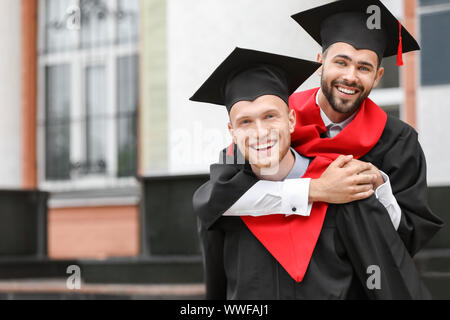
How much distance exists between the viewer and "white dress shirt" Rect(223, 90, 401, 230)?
1971 millimetres

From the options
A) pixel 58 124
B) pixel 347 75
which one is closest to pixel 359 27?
pixel 347 75

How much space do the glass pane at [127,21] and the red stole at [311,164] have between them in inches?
277

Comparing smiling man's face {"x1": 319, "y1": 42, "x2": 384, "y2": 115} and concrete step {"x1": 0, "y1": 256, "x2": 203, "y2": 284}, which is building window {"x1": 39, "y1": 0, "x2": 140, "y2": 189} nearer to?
concrete step {"x1": 0, "y1": 256, "x2": 203, "y2": 284}

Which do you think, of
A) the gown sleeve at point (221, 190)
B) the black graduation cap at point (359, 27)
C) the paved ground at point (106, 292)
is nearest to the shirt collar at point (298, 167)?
the gown sleeve at point (221, 190)

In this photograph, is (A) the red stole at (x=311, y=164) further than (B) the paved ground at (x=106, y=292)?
No

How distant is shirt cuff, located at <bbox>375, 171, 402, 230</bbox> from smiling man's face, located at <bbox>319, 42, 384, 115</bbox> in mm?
318

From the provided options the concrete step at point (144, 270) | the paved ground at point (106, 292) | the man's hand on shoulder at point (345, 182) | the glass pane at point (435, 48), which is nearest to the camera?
the man's hand on shoulder at point (345, 182)

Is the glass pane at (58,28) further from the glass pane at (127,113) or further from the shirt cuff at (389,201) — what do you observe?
the shirt cuff at (389,201)

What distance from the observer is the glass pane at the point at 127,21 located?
348 inches

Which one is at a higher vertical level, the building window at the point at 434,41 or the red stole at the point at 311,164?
the building window at the point at 434,41

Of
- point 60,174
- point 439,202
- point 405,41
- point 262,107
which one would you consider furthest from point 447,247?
point 60,174

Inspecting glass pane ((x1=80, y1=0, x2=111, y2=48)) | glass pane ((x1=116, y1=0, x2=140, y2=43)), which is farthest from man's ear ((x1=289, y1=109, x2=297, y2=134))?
glass pane ((x1=80, y1=0, x2=111, y2=48))

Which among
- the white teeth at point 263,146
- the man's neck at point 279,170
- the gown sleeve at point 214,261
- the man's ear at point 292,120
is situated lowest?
the gown sleeve at point 214,261

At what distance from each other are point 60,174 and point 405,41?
7747mm
